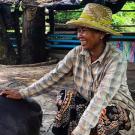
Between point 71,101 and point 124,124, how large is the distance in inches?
17.7

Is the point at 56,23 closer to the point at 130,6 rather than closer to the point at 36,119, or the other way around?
the point at 130,6

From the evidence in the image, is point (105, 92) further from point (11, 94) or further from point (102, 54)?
point (11, 94)

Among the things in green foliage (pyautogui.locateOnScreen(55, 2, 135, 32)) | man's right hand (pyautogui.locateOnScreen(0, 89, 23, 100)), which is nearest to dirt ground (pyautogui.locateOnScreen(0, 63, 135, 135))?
man's right hand (pyautogui.locateOnScreen(0, 89, 23, 100))

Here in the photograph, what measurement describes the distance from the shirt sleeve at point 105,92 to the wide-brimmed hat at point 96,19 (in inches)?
9.4

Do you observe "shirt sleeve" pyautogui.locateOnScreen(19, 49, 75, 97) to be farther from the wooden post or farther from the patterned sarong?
the wooden post

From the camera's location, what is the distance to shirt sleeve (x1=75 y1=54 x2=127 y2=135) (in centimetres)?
304

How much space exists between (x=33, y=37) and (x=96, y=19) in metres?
5.77

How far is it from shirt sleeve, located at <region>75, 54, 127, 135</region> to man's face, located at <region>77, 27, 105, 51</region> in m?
0.19

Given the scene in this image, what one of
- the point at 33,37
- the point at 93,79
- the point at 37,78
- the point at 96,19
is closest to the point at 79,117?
the point at 93,79

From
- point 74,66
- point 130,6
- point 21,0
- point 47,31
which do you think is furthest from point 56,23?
point 74,66

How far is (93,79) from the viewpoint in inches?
134

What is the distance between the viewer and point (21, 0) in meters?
6.61

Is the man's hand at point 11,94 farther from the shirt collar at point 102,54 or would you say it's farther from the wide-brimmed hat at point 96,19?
the wide-brimmed hat at point 96,19

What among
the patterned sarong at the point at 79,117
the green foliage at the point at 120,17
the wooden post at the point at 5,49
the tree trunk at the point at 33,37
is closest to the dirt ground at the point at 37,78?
the wooden post at the point at 5,49
